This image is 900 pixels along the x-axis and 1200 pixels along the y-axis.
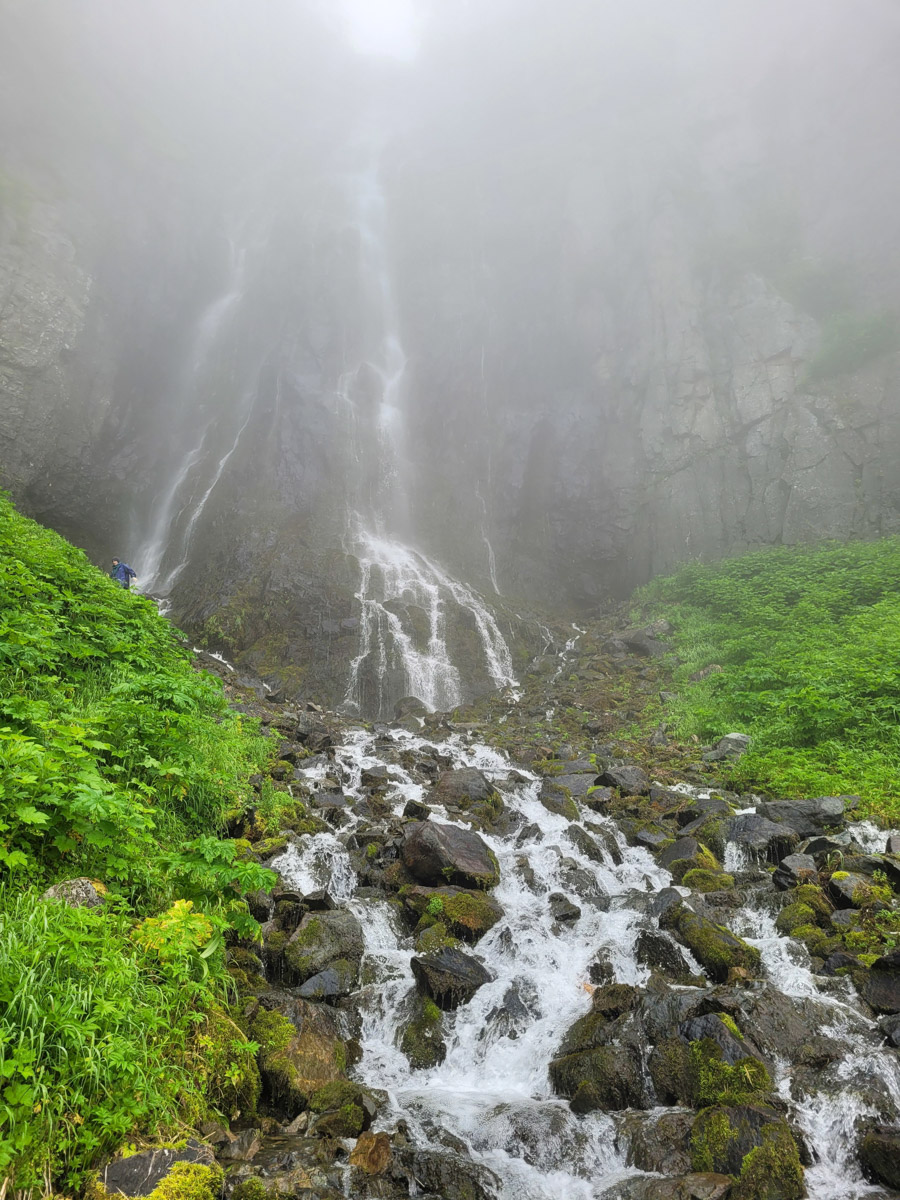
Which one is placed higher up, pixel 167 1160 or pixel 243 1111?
pixel 167 1160

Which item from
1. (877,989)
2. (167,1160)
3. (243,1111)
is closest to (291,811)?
(243,1111)

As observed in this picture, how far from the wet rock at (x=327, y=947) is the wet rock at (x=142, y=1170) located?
9.33 feet

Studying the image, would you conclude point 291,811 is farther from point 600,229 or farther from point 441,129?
point 441,129

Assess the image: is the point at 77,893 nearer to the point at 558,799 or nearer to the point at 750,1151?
the point at 750,1151

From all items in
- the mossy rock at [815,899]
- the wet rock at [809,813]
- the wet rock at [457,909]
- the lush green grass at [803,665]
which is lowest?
the wet rock at [457,909]

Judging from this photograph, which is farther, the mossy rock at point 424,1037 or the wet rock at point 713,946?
the wet rock at point 713,946

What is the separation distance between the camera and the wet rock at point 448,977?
19.5 feet

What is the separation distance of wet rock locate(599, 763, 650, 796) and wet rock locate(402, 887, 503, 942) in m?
4.44

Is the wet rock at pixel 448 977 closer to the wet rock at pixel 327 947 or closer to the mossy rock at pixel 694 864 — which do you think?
the wet rock at pixel 327 947

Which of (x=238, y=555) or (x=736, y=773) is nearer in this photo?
(x=736, y=773)

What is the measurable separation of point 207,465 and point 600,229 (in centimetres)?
2979

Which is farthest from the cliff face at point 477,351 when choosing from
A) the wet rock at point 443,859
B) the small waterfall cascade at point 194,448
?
the wet rock at point 443,859

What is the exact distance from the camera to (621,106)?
42875mm

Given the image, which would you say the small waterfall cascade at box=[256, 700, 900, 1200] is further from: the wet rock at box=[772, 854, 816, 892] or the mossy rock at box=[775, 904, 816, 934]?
the wet rock at box=[772, 854, 816, 892]
